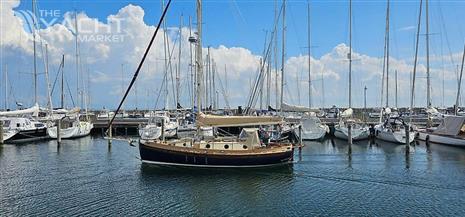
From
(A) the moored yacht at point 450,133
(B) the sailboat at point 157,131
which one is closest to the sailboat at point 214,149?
(B) the sailboat at point 157,131

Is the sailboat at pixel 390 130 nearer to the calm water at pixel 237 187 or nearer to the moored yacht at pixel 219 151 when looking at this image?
the calm water at pixel 237 187

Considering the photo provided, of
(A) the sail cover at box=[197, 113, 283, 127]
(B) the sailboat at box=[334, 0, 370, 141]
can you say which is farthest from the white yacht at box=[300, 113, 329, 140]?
(A) the sail cover at box=[197, 113, 283, 127]

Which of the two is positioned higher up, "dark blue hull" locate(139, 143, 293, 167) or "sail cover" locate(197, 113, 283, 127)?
"sail cover" locate(197, 113, 283, 127)

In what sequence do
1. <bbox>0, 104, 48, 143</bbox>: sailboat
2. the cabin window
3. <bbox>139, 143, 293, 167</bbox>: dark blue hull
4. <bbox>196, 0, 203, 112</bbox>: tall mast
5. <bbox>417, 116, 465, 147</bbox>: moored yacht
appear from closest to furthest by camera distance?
<bbox>139, 143, 293, 167</bbox>: dark blue hull, <bbox>196, 0, 203, 112</bbox>: tall mast, <bbox>417, 116, 465, 147</bbox>: moored yacht, <bbox>0, 104, 48, 143</bbox>: sailboat, the cabin window

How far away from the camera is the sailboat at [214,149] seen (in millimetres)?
30266

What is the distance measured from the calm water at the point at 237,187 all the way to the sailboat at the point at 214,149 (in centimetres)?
77

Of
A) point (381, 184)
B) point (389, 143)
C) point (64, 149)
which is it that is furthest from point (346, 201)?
point (64, 149)

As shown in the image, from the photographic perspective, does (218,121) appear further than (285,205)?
Yes

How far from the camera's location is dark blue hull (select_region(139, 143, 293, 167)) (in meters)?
30.2

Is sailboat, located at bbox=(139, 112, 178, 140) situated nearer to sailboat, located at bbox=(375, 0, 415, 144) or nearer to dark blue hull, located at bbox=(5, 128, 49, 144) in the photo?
dark blue hull, located at bbox=(5, 128, 49, 144)

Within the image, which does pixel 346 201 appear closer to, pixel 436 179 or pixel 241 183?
pixel 241 183

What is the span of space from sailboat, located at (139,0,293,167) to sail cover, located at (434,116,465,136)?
2459 centimetres

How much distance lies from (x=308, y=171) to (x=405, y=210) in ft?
34.7

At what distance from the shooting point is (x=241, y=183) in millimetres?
26531
